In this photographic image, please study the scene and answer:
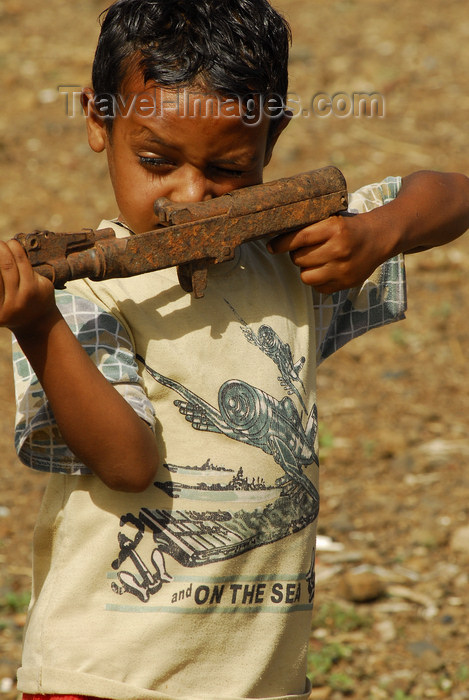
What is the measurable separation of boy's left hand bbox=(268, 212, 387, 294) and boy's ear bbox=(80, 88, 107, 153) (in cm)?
44

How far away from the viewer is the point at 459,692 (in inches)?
128

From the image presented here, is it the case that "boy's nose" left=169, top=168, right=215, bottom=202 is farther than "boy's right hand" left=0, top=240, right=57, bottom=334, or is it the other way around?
"boy's nose" left=169, top=168, right=215, bottom=202

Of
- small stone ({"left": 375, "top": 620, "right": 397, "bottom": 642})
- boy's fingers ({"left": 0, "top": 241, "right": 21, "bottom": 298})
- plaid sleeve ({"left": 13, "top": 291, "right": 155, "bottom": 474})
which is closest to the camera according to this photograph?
boy's fingers ({"left": 0, "top": 241, "right": 21, "bottom": 298})

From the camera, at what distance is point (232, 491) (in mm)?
1909

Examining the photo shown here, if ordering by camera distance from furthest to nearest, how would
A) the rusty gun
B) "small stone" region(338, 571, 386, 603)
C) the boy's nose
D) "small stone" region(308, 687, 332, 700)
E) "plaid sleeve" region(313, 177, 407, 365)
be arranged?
"small stone" region(338, 571, 386, 603)
"small stone" region(308, 687, 332, 700)
"plaid sleeve" region(313, 177, 407, 365)
the boy's nose
the rusty gun

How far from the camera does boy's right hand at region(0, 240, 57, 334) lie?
1.46 m

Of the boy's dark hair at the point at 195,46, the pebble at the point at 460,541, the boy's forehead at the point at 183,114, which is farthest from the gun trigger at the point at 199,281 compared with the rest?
the pebble at the point at 460,541

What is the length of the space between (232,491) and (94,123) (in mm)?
848

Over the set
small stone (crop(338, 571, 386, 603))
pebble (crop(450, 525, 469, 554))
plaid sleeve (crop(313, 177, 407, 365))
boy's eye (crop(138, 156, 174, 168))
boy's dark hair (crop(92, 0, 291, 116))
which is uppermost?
boy's dark hair (crop(92, 0, 291, 116))

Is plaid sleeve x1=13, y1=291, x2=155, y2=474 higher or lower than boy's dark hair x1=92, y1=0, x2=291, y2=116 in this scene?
lower

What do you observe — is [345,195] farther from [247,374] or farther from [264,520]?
[264,520]

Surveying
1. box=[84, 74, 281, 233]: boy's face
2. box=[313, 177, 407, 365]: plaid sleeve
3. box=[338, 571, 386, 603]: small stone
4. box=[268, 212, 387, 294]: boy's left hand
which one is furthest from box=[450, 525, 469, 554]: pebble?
box=[84, 74, 281, 233]: boy's face

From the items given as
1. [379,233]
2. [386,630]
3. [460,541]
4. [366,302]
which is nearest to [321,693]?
[386,630]

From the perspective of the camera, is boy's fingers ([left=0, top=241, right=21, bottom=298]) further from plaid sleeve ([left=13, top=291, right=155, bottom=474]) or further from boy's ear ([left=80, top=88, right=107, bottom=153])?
boy's ear ([left=80, top=88, right=107, bottom=153])
